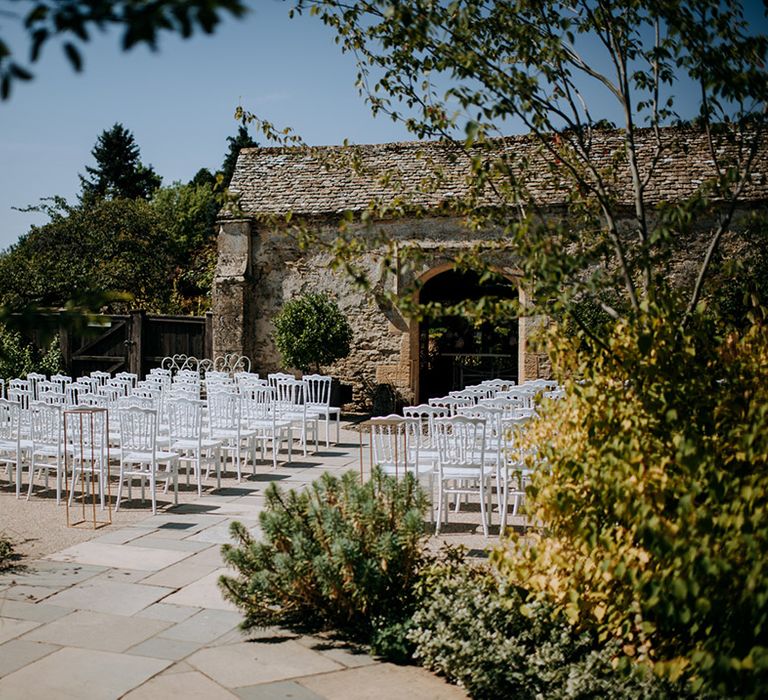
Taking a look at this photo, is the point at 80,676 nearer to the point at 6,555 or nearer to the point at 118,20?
the point at 6,555

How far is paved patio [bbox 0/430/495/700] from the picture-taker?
3941mm

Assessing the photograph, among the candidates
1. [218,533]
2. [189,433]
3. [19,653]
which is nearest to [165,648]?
[19,653]

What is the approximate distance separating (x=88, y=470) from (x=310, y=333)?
753cm

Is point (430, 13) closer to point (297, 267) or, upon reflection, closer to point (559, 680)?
point (559, 680)

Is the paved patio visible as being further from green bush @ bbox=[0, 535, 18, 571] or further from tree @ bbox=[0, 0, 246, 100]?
tree @ bbox=[0, 0, 246, 100]

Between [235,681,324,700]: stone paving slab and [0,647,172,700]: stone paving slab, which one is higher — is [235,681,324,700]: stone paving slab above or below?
below

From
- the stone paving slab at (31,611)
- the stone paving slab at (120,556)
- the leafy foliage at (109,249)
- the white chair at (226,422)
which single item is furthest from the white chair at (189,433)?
the leafy foliage at (109,249)

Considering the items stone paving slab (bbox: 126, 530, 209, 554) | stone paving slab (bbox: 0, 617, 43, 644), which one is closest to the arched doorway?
stone paving slab (bbox: 126, 530, 209, 554)

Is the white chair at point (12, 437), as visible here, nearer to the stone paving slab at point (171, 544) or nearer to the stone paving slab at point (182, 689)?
the stone paving slab at point (171, 544)

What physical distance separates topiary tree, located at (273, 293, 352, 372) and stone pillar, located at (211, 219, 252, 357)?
1.44m

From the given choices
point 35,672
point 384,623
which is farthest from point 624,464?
point 35,672

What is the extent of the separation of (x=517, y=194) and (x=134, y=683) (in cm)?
294

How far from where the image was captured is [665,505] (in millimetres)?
3389

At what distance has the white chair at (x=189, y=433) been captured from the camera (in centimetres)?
879
